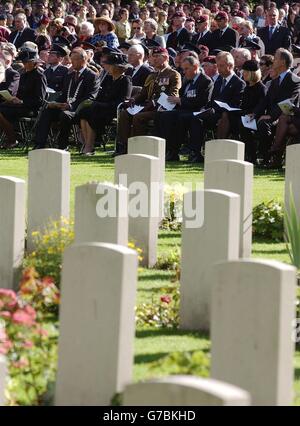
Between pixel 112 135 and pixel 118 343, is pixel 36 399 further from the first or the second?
pixel 112 135

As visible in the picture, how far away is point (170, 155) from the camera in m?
18.9

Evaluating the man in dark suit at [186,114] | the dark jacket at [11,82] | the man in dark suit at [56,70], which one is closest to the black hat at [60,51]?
the man in dark suit at [56,70]

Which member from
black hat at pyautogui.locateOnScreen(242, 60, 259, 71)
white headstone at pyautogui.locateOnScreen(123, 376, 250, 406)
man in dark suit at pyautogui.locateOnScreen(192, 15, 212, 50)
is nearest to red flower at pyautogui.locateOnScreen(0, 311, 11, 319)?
white headstone at pyautogui.locateOnScreen(123, 376, 250, 406)

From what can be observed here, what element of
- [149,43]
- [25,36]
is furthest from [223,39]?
[25,36]

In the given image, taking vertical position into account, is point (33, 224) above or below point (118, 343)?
above

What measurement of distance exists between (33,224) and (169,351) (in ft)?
10.7

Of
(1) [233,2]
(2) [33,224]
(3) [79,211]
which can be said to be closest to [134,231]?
(2) [33,224]

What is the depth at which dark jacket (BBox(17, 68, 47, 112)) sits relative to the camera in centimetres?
2038

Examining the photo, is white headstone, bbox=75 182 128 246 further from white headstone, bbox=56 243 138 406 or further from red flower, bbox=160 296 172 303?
white headstone, bbox=56 243 138 406

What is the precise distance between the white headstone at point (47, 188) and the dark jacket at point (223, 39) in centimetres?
1367

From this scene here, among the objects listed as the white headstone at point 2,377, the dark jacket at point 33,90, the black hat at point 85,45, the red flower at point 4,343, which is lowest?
the white headstone at point 2,377

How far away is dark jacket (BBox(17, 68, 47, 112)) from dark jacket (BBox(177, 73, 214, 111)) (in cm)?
273

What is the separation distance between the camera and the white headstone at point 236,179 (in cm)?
1047

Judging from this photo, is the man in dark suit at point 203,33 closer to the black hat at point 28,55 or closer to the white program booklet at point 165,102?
the black hat at point 28,55
